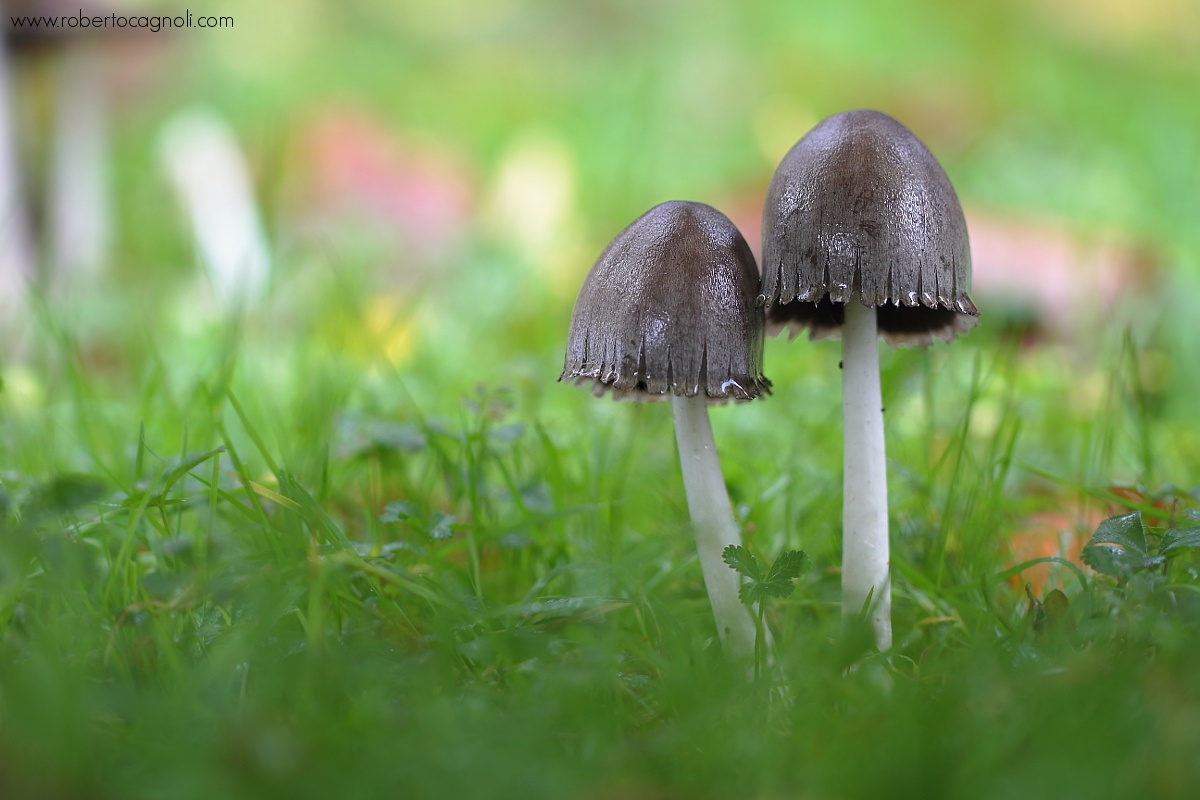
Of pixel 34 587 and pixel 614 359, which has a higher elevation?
pixel 614 359

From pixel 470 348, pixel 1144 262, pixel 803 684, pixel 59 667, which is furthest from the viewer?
pixel 1144 262

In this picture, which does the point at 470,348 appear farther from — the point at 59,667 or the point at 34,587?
the point at 59,667

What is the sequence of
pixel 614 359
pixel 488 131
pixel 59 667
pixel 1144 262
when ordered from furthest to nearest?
pixel 488 131, pixel 1144 262, pixel 614 359, pixel 59 667

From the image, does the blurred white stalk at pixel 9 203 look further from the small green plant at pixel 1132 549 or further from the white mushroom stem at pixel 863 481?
the small green plant at pixel 1132 549

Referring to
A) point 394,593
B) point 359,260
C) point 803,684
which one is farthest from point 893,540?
point 359,260

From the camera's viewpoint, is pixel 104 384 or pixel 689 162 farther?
pixel 689 162
